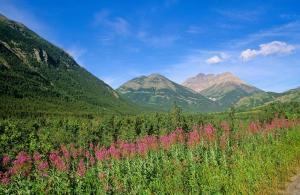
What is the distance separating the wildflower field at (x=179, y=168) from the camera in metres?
12.1

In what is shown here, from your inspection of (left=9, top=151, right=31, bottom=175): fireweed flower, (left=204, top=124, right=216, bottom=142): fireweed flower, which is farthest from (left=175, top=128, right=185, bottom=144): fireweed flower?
(left=9, top=151, right=31, bottom=175): fireweed flower

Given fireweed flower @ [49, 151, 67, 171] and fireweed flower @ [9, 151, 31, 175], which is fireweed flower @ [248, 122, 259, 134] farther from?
fireweed flower @ [9, 151, 31, 175]

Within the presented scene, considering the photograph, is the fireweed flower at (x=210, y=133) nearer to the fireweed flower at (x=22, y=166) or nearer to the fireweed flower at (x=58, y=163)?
the fireweed flower at (x=58, y=163)

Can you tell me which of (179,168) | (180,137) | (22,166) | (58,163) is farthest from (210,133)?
(22,166)

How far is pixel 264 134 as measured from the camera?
20906 millimetres

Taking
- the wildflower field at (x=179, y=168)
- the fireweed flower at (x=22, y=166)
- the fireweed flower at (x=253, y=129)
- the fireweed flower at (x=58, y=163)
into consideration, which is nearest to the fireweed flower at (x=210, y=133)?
the wildflower field at (x=179, y=168)

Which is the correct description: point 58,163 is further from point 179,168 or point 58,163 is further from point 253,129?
point 253,129

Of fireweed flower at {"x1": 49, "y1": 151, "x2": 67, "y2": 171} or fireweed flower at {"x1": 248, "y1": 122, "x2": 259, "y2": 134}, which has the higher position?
fireweed flower at {"x1": 248, "y1": 122, "x2": 259, "y2": 134}

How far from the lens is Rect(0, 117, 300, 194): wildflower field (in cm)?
1206

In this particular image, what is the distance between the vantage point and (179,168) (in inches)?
567

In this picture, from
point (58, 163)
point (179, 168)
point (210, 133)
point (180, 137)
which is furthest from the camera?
point (180, 137)

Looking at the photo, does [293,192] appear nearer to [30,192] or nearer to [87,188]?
[87,188]

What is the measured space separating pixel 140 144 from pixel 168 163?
15.3ft

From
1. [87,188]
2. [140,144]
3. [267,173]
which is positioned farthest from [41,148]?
[267,173]
